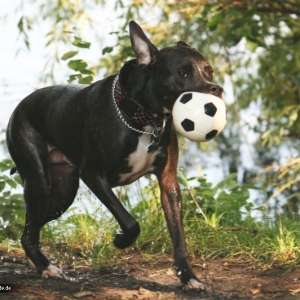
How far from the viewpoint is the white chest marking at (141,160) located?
17.5 feet

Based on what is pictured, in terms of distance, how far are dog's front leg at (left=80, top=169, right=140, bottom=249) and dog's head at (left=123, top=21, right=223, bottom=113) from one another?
536mm

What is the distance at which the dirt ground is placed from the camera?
16.4ft

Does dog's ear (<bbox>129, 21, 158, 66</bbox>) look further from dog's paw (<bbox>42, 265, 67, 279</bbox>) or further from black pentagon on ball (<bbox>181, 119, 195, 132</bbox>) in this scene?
dog's paw (<bbox>42, 265, 67, 279</bbox>)

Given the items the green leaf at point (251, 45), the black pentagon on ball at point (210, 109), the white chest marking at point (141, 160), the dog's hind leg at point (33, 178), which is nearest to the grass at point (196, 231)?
the dog's hind leg at point (33, 178)

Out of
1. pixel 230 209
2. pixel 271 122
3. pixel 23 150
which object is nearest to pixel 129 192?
pixel 230 209

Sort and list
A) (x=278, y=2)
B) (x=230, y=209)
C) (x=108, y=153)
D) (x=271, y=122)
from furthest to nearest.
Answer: (x=271, y=122) → (x=278, y=2) → (x=230, y=209) → (x=108, y=153)

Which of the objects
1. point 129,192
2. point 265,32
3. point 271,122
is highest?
point 265,32

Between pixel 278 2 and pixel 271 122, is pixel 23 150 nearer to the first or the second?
pixel 278 2

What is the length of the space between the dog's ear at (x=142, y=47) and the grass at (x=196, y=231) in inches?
54.4

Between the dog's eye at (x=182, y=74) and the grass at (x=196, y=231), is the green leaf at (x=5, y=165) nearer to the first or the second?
the grass at (x=196, y=231)

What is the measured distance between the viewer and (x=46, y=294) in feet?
16.4

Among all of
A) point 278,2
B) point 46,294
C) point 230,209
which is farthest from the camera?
point 278,2

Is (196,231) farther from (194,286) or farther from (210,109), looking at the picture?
(210,109)

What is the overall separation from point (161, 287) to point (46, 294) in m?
0.69
